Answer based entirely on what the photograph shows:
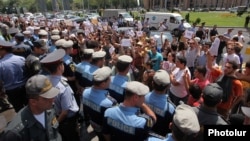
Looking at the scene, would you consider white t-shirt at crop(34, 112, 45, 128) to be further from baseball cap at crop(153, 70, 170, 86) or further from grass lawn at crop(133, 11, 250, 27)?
grass lawn at crop(133, 11, 250, 27)

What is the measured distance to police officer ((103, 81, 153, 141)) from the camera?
271 cm

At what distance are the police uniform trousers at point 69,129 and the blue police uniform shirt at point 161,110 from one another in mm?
1306

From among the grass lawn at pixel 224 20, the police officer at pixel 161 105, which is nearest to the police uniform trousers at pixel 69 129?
the police officer at pixel 161 105

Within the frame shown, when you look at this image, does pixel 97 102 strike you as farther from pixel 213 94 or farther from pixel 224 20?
pixel 224 20

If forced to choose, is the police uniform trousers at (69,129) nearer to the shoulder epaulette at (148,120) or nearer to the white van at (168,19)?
the shoulder epaulette at (148,120)

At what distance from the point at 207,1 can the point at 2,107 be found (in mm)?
110369

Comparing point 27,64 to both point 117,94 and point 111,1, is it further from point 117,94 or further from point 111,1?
point 111,1

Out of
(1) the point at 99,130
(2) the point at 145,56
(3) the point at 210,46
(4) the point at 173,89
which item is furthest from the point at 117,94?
(3) the point at 210,46

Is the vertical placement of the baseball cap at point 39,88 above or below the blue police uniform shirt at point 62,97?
above

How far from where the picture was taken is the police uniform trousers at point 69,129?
12.2ft

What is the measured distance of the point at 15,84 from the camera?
4.77 m

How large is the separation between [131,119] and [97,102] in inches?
31.8

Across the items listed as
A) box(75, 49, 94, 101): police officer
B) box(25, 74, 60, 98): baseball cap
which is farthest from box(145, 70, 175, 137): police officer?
box(75, 49, 94, 101): police officer

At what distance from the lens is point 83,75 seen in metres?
4.89
